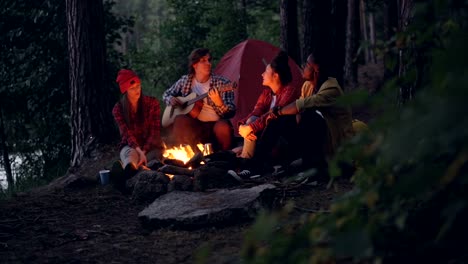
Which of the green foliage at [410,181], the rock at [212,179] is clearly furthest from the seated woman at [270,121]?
the green foliage at [410,181]

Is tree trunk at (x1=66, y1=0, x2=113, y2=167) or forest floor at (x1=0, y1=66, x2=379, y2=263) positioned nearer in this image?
forest floor at (x1=0, y1=66, x2=379, y2=263)

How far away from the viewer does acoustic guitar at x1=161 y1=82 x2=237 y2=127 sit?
7422 millimetres

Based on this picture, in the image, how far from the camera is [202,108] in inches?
302

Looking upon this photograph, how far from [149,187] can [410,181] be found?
16.0 feet

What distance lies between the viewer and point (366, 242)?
1724 mm

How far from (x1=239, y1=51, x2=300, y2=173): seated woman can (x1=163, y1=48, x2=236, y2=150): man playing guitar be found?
560mm

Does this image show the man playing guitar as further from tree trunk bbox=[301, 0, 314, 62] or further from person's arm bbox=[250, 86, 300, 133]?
tree trunk bbox=[301, 0, 314, 62]

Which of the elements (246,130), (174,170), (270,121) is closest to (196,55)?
(246,130)

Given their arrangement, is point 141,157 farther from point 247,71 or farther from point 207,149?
point 247,71

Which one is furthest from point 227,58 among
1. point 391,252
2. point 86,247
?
point 391,252

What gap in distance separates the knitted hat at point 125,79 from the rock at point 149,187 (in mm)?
1178

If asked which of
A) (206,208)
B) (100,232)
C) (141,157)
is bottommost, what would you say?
(100,232)

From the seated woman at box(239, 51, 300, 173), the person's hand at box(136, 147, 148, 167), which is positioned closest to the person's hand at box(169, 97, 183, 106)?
the person's hand at box(136, 147, 148, 167)

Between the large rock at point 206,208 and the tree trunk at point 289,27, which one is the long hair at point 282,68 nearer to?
the large rock at point 206,208
